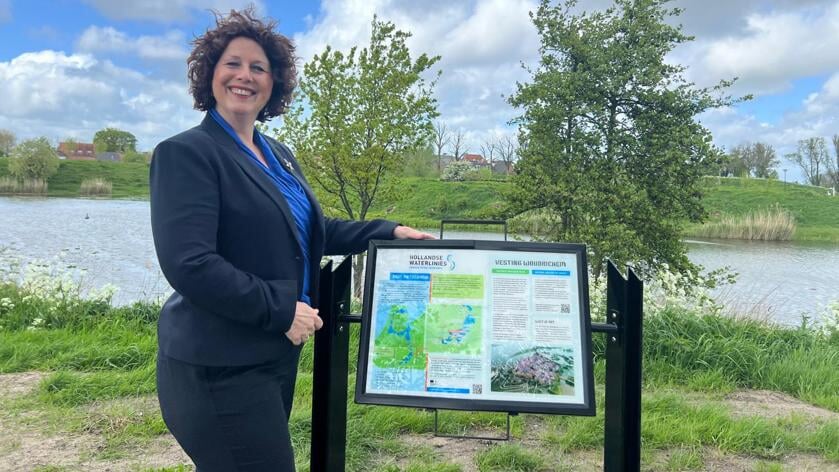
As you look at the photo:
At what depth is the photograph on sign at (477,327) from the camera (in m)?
2.19

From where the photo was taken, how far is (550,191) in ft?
32.7

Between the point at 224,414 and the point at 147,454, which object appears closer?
the point at 224,414

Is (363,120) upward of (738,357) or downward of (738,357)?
upward

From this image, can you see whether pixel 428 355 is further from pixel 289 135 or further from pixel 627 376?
pixel 289 135

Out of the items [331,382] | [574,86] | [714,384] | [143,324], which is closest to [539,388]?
[331,382]

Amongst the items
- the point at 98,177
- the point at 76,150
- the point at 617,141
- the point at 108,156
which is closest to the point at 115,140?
the point at 108,156

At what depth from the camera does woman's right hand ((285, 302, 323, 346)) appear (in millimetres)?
1818

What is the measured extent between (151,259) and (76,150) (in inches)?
3496

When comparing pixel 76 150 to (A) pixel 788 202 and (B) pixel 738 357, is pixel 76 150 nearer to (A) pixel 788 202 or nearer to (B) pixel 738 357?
(A) pixel 788 202

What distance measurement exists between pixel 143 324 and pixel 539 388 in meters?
4.89

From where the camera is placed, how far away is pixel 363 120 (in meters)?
9.73

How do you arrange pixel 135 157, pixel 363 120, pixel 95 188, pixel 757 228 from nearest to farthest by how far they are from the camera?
pixel 363 120, pixel 757 228, pixel 95 188, pixel 135 157

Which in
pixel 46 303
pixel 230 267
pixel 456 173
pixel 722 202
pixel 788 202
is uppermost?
pixel 456 173

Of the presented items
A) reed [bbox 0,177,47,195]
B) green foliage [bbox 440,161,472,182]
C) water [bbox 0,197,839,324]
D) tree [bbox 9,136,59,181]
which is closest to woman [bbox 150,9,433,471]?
water [bbox 0,197,839,324]
